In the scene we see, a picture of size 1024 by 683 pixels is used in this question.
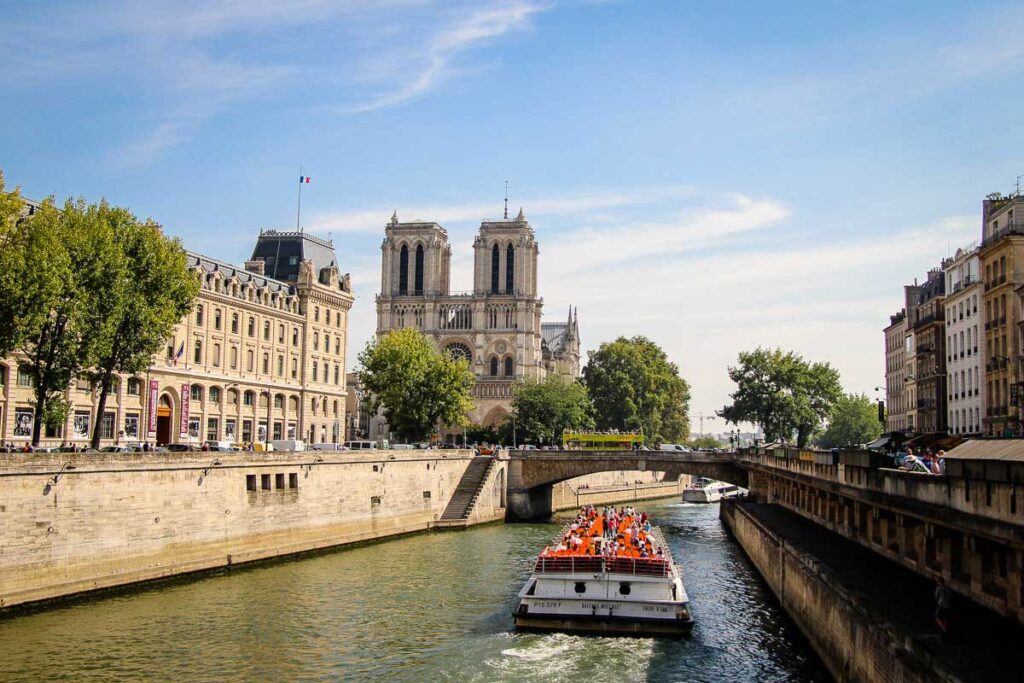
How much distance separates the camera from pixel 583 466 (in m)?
80.4

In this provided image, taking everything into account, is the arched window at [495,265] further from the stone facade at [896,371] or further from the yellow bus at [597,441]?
the stone facade at [896,371]

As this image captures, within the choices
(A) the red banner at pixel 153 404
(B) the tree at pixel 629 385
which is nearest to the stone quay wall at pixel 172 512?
(A) the red banner at pixel 153 404

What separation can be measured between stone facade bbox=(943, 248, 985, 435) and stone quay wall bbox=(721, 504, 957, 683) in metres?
23.6

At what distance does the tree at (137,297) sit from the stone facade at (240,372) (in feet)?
26.0

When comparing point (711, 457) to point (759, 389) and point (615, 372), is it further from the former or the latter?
point (615, 372)

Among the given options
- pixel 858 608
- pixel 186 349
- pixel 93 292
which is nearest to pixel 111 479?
pixel 93 292

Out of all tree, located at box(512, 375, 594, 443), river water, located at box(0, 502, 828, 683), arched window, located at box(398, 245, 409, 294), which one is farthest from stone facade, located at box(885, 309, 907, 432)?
arched window, located at box(398, 245, 409, 294)

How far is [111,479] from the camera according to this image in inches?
1598

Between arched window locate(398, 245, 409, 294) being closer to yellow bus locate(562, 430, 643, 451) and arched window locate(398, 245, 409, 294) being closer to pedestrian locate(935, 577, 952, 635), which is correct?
yellow bus locate(562, 430, 643, 451)

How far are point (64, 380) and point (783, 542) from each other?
3152cm

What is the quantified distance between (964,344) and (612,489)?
1736 inches

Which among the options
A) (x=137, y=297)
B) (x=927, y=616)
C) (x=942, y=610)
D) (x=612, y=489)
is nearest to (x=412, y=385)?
(x=612, y=489)

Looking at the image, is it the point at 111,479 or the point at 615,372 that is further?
the point at 615,372

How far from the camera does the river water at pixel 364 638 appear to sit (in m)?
29.0
